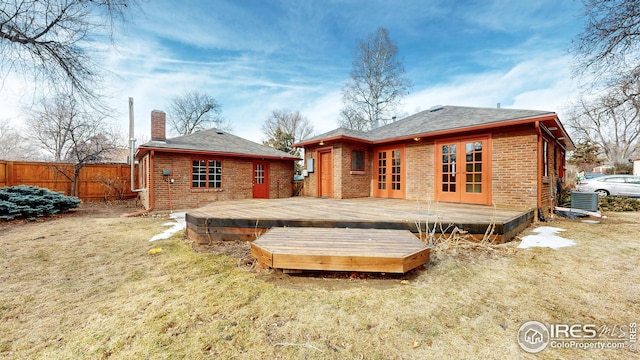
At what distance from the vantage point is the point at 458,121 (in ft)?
24.1

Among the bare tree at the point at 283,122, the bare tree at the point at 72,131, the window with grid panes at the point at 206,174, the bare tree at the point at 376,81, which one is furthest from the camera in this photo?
the bare tree at the point at 283,122

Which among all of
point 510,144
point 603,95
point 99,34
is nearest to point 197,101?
point 99,34

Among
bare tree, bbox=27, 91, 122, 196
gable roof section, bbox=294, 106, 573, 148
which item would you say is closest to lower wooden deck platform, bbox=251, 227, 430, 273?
gable roof section, bbox=294, 106, 573, 148

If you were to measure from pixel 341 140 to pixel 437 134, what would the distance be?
3040 millimetres

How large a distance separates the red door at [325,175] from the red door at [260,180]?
3116 millimetres

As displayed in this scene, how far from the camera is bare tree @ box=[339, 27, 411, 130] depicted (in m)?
16.1

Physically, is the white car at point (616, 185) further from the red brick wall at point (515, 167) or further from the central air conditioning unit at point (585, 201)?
the red brick wall at point (515, 167)

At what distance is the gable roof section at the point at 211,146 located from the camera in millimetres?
8781

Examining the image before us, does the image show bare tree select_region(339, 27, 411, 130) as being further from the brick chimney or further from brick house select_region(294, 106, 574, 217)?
the brick chimney

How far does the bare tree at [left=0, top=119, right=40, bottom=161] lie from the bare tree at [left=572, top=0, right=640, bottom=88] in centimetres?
3576

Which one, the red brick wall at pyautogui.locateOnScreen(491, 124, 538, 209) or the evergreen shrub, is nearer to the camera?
the red brick wall at pyautogui.locateOnScreen(491, 124, 538, 209)

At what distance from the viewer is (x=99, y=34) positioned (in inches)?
255

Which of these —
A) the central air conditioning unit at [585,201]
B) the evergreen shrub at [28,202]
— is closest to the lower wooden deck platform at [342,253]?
the central air conditioning unit at [585,201]

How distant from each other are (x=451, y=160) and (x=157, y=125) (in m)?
11.1
